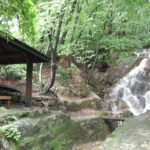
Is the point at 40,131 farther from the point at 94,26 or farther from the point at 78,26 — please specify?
the point at 78,26

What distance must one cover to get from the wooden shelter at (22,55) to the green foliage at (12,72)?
2.75 meters

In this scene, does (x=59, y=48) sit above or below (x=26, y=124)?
above

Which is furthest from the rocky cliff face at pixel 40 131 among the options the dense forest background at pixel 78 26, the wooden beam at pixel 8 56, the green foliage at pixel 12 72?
the green foliage at pixel 12 72

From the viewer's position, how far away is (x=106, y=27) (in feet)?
48.8

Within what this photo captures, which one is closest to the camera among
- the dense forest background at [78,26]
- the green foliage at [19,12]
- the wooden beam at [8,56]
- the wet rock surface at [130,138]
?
the green foliage at [19,12]

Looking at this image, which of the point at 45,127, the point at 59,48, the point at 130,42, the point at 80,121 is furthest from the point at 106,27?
the point at 45,127

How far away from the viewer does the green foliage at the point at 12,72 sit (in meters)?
12.5

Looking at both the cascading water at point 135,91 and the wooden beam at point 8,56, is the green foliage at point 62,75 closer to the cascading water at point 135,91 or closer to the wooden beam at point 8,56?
the cascading water at point 135,91

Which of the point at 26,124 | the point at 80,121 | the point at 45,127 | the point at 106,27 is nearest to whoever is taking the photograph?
the point at 26,124

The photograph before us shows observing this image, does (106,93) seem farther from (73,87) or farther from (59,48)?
(59,48)

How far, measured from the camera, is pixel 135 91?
48.1 feet

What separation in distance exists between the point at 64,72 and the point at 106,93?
3.85 meters

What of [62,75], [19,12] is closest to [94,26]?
[62,75]

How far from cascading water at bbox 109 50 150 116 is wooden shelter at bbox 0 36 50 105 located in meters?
6.79
